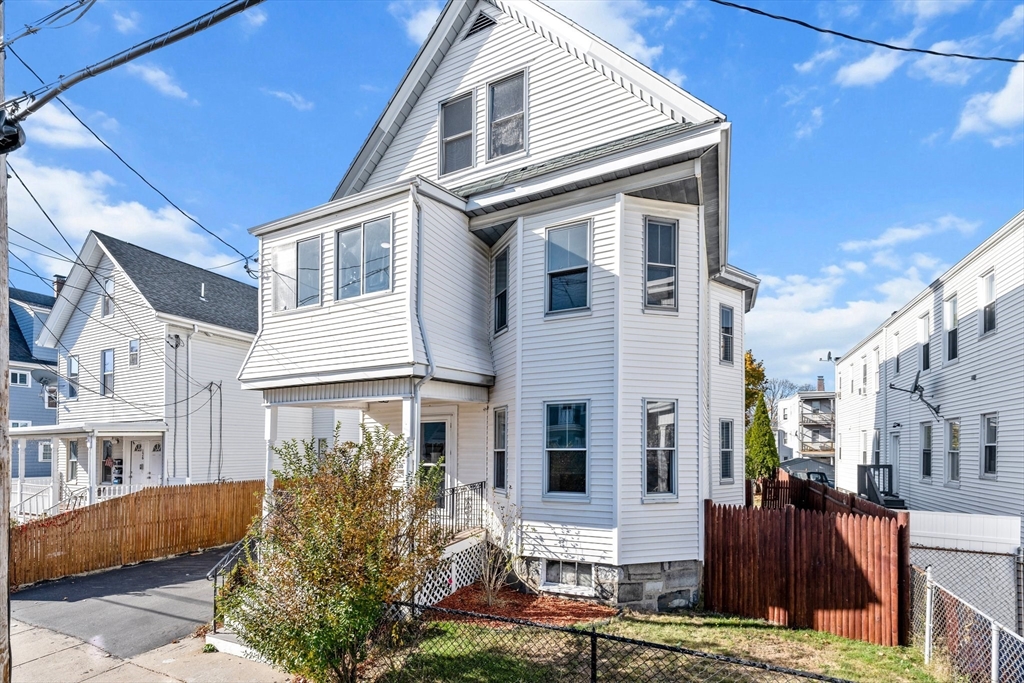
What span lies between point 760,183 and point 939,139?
4.10 meters

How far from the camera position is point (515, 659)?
7.34m

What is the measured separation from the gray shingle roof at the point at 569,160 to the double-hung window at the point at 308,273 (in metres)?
Answer: 2.92

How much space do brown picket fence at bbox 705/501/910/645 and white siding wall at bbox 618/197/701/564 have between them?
0.59 metres

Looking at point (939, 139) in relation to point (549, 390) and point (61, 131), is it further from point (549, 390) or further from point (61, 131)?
point (61, 131)

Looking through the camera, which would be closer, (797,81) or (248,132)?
(797,81)

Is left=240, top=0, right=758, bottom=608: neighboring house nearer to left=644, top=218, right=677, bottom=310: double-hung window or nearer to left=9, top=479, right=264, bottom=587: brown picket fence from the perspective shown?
left=644, top=218, right=677, bottom=310: double-hung window

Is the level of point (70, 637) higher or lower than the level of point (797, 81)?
lower

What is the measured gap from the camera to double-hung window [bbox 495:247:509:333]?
37.9ft

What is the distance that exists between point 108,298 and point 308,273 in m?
13.6

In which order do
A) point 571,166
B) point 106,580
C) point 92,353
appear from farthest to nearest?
point 92,353 < point 106,580 < point 571,166

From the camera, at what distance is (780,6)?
22.9 ft

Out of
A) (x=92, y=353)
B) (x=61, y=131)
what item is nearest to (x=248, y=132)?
(x=61, y=131)

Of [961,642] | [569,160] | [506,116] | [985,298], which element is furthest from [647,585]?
[985,298]

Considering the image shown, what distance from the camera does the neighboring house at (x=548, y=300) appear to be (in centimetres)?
973
